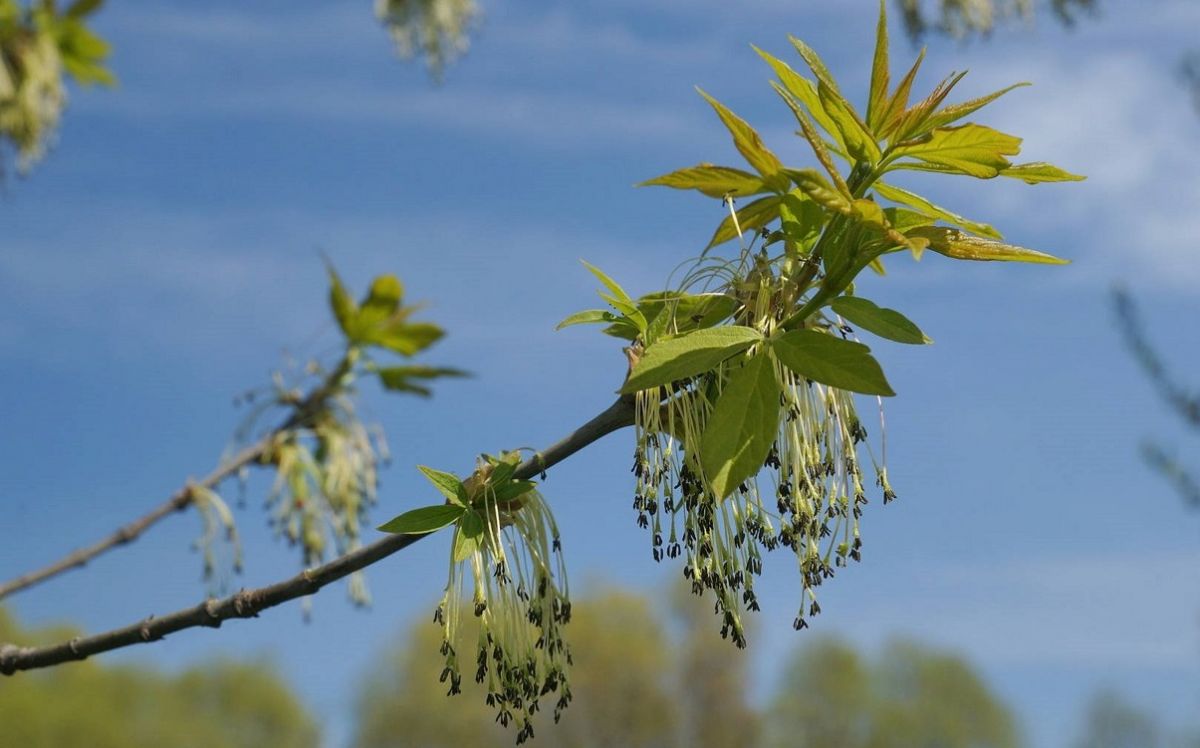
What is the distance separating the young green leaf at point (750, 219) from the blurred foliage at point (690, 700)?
17.5 m

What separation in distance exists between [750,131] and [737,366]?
0.72 feet

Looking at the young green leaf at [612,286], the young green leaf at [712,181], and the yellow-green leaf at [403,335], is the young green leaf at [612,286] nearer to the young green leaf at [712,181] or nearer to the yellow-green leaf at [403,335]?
the young green leaf at [712,181]

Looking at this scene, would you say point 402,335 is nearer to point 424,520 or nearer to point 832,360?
point 424,520

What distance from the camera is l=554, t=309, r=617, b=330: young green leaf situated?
1021 mm

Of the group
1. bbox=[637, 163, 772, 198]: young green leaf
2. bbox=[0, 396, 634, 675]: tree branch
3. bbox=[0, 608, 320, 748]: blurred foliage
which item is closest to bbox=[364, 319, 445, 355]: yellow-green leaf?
bbox=[0, 396, 634, 675]: tree branch

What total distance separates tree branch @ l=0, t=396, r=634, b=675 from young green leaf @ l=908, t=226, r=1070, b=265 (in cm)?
30

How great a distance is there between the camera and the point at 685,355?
0.88 metres

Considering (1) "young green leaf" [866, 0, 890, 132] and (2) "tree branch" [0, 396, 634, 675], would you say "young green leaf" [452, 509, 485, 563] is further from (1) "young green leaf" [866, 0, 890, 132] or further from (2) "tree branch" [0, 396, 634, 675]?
(1) "young green leaf" [866, 0, 890, 132]

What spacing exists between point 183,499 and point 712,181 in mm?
1631

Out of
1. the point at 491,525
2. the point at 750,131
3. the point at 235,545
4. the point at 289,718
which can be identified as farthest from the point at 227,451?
the point at 289,718

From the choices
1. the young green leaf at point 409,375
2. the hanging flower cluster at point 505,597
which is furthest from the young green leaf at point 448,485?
the young green leaf at point 409,375

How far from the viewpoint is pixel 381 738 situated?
1969 cm

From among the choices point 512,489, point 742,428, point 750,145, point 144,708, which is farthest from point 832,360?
point 144,708

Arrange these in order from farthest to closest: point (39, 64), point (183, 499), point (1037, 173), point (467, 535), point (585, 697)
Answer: point (585, 697), point (39, 64), point (183, 499), point (467, 535), point (1037, 173)
